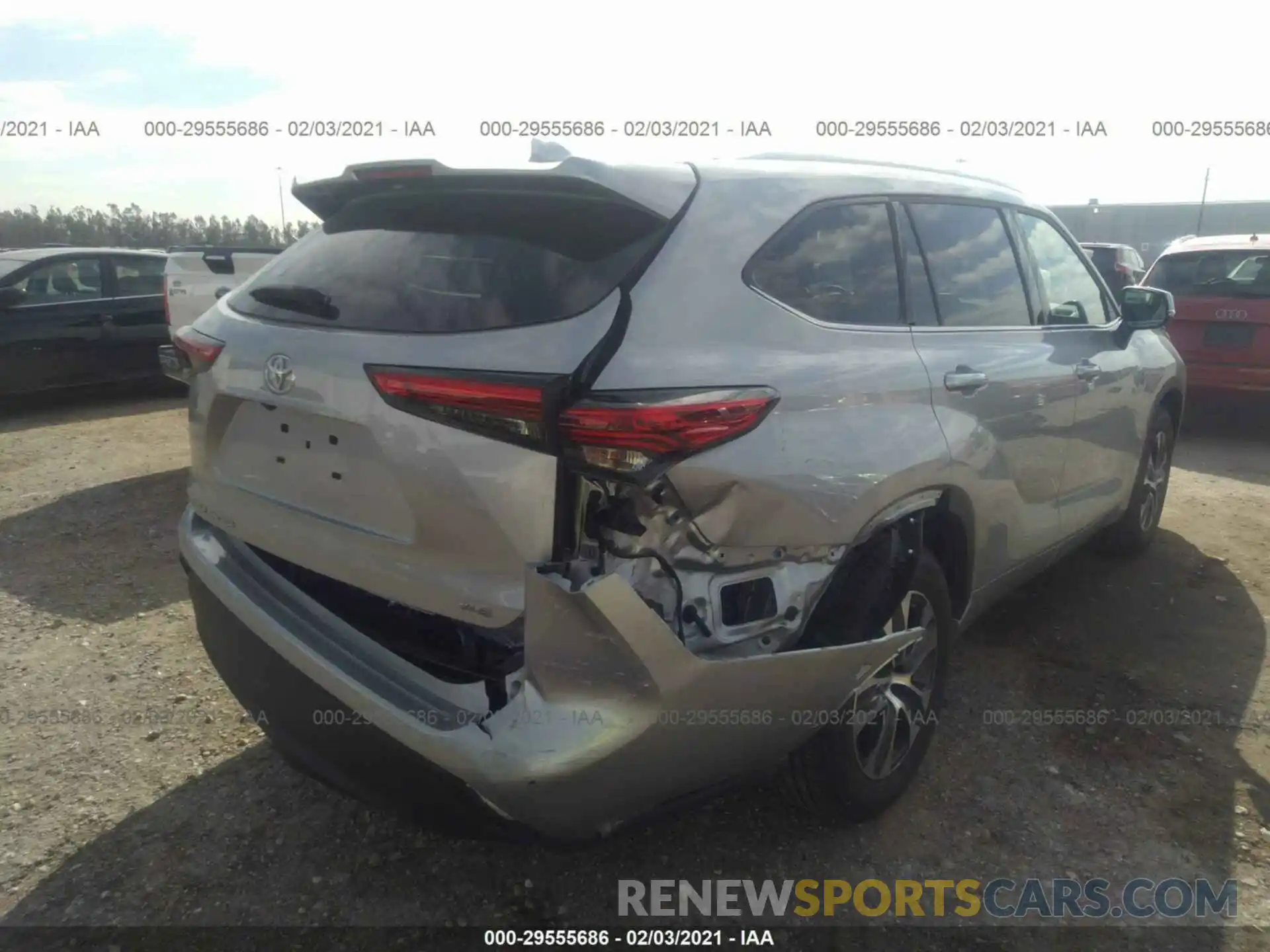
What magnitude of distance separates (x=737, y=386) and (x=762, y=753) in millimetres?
855

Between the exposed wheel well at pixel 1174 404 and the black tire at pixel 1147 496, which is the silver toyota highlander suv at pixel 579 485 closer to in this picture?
the black tire at pixel 1147 496

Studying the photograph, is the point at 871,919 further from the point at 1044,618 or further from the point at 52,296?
the point at 52,296

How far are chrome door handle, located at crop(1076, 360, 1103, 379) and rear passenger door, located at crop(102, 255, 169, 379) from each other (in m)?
8.42

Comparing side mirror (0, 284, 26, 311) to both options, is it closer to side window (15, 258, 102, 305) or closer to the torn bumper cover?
side window (15, 258, 102, 305)

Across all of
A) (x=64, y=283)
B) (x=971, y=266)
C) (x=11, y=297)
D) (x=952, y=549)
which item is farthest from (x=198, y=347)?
(x=64, y=283)

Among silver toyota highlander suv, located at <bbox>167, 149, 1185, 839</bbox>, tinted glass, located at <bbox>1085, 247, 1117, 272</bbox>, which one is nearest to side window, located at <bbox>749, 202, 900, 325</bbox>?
silver toyota highlander suv, located at <bbox>167, 149, 1185, 839</bbox>

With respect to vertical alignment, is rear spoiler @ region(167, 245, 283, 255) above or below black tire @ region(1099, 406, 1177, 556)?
above

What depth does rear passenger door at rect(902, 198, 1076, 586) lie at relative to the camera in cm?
272

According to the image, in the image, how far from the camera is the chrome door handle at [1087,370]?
3477mm

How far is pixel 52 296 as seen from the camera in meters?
8.62

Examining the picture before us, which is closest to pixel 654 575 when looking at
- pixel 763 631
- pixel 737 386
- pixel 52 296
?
pixel 763 631

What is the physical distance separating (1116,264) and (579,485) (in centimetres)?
1244

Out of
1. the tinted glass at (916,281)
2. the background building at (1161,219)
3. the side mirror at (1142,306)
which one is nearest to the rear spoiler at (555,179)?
the tinted glass at (916,281)

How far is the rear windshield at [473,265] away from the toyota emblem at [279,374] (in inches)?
4.5
